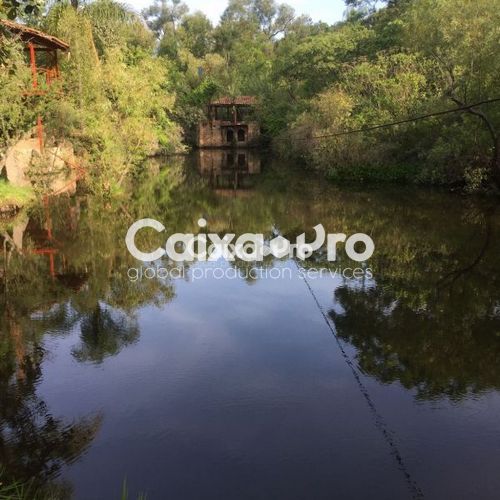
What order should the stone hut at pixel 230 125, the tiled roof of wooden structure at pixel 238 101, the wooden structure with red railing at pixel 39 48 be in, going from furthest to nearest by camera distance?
the stone hut at pixel 230 125
the tiled roof of wooden structure at pixel 238 101
the wooden structure with red railing at pixel 39 48

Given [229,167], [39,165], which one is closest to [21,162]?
[39,165]

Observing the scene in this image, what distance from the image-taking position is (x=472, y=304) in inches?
368

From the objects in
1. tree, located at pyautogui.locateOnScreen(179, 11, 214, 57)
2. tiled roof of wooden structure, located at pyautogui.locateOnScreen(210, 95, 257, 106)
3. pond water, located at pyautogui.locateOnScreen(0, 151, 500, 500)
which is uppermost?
tree, located at pyautogui.locateOnScreen(179, 11, 214, 57)

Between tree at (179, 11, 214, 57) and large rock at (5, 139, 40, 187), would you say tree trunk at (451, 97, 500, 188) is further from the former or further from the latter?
tree at (179, 11, 214, 57)

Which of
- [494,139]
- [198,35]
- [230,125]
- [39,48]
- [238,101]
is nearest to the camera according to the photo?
[494,139]

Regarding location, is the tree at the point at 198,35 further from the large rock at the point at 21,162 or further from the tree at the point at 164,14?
the large rock at the point at 21,162

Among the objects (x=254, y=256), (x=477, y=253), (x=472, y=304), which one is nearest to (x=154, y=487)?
(x=472, y=304)

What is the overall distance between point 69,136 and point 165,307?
43.7 ft

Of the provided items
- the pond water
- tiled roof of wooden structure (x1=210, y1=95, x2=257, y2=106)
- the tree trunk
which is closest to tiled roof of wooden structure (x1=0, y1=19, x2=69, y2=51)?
the pond water

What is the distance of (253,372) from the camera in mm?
6988

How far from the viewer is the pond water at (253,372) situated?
4.98 meters

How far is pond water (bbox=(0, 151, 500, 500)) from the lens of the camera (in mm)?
4977

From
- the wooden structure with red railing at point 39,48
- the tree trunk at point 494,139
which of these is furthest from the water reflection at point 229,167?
the tree trunk at point 494,139

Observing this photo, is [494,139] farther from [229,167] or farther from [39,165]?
[229,167]
